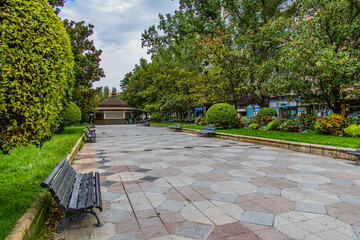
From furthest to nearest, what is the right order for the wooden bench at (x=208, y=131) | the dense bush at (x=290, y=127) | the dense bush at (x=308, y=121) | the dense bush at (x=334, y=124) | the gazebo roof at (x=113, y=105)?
1. the gazebo roof at (x=113, y=105)
2. the wooden bench at (x=208, y=131)
3. the dense bush at (x=290, y=127)
4. the dense bush at (x=308, y=121)
5. the dense bush at (x=334, y=124)

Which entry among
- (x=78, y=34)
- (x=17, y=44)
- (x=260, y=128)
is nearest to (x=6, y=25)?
(x=17, y=44)

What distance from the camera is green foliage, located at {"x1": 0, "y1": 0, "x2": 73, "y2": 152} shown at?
2.55 m

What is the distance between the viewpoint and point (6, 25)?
8.28ft

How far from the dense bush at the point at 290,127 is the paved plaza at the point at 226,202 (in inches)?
289

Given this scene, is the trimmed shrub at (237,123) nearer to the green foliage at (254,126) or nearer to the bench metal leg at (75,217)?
the green foliage at (254,126)

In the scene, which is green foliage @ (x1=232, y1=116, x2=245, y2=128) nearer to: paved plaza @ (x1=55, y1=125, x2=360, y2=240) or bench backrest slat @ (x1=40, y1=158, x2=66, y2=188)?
paved plaza @ (x1=55, y1=125, x2=360, y2=240)

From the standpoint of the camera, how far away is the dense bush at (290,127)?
13414 millimetres

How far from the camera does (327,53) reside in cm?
1023

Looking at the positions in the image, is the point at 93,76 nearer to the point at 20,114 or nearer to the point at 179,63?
the point at 179,63

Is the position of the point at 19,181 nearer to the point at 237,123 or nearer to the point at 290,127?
the point at 290,127

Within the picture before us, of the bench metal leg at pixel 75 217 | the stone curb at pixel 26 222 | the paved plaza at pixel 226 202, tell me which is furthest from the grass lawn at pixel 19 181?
the paved plaza at pixel 226 202

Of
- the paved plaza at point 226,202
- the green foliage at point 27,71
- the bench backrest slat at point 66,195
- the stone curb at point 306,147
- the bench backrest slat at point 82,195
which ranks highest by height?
the green foliage at point 27,71

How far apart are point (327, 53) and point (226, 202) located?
9.83 meters

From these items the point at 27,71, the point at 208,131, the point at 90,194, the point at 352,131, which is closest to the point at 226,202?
the point at 90,194
